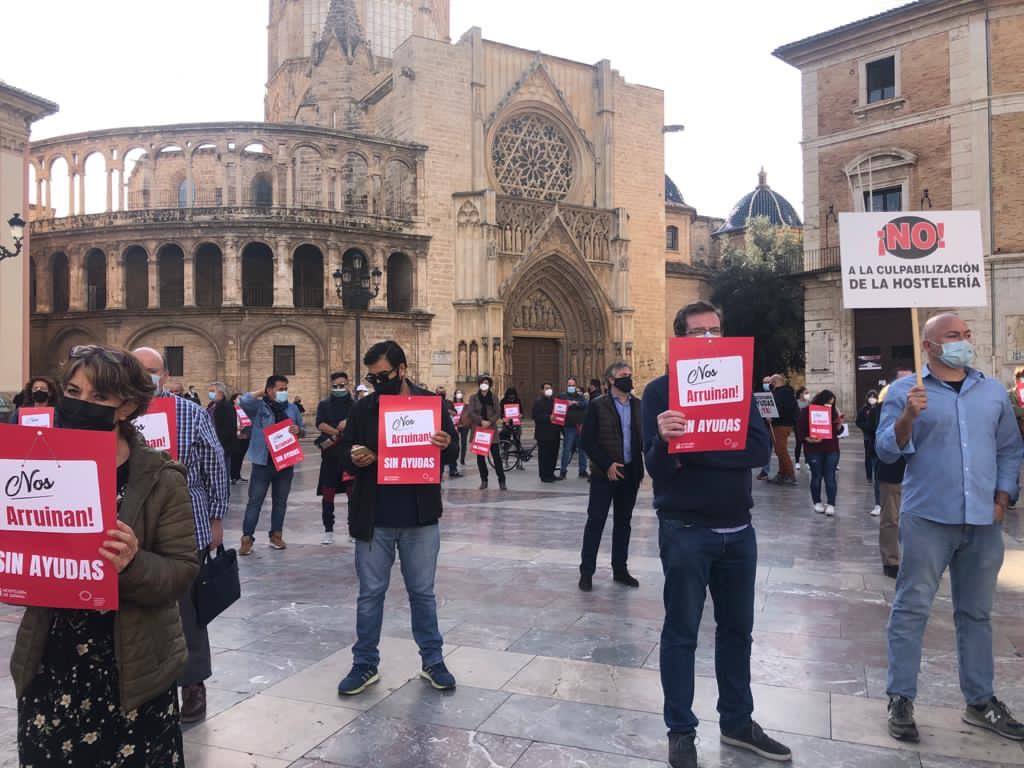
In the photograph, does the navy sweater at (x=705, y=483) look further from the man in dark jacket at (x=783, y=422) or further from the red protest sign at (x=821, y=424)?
the man in dark jacket at (x=783, y=422)

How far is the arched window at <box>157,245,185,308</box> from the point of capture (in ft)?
112

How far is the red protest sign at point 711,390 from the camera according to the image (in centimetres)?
394

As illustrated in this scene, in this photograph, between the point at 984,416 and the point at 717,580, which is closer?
the point at 717,580

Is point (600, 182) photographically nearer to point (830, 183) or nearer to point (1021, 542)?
point (830, 183)

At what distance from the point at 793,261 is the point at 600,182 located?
12498 mm

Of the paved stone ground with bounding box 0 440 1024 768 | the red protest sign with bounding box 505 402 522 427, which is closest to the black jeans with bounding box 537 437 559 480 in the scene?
the red protest sign with bounding box 505 402 522 427

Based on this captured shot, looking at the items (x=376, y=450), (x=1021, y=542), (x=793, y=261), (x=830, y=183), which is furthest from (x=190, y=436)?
(x=793, y=261)

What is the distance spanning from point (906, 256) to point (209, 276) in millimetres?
33107

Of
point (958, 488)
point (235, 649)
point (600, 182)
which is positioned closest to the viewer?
point (958, 488)

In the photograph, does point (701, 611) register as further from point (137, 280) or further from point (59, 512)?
point (137, 280)

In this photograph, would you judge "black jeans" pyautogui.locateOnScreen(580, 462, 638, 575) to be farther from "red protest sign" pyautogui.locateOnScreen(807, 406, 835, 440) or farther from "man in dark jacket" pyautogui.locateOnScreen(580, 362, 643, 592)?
"red protest sign" pyautogui.locateOnScreen(807, 406, 835, 440)

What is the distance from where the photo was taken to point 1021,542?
9328 millimetres

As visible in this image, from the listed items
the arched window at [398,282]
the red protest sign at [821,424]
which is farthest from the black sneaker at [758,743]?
the arched window at [398,282]

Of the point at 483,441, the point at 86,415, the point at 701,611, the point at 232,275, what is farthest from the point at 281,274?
the point at 86,415
